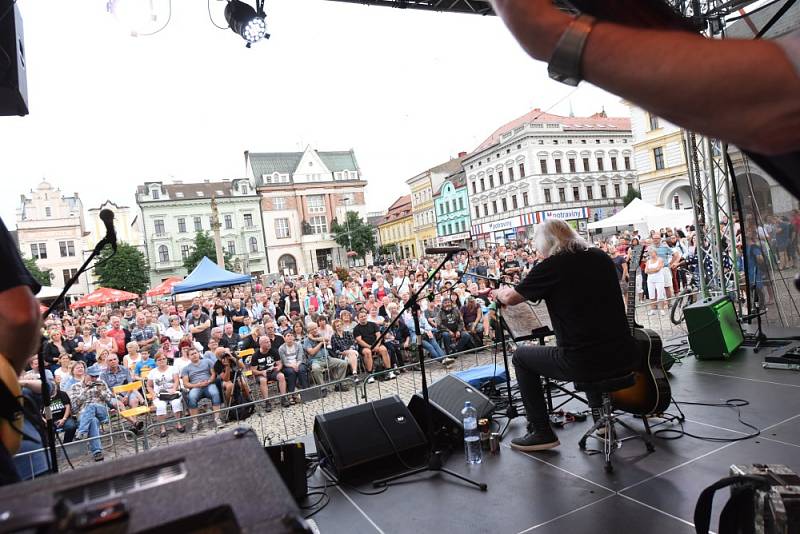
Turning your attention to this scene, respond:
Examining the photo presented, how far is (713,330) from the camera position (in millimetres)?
5977

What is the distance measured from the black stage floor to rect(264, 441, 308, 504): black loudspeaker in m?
0.25

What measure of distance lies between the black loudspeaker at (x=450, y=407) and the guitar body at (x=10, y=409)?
10.0 ft

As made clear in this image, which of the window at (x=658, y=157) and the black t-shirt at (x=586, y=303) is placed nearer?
the black t-shirt at (x=586, y=303)

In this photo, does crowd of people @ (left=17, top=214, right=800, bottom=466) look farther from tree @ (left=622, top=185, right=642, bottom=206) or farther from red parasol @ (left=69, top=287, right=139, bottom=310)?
tree @ (left=622, top=185, right=642, bottom=206)

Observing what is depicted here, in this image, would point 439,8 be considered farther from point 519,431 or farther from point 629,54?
point 629,54

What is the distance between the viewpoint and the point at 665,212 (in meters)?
17.5

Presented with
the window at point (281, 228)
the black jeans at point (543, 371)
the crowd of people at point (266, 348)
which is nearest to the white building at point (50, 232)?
the window at point (281, 228)

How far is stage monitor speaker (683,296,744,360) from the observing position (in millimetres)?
5941

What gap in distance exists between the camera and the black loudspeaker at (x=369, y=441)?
3689 mm

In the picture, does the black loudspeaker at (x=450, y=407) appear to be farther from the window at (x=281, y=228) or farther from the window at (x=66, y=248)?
the window at (x=281, y=228)

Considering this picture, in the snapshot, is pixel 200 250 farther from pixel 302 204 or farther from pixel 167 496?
pixel 167 496

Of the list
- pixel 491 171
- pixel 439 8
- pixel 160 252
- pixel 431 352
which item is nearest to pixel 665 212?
pixel 431 352

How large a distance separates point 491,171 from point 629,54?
4981cm

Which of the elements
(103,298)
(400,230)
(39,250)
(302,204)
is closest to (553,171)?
(302,204)
